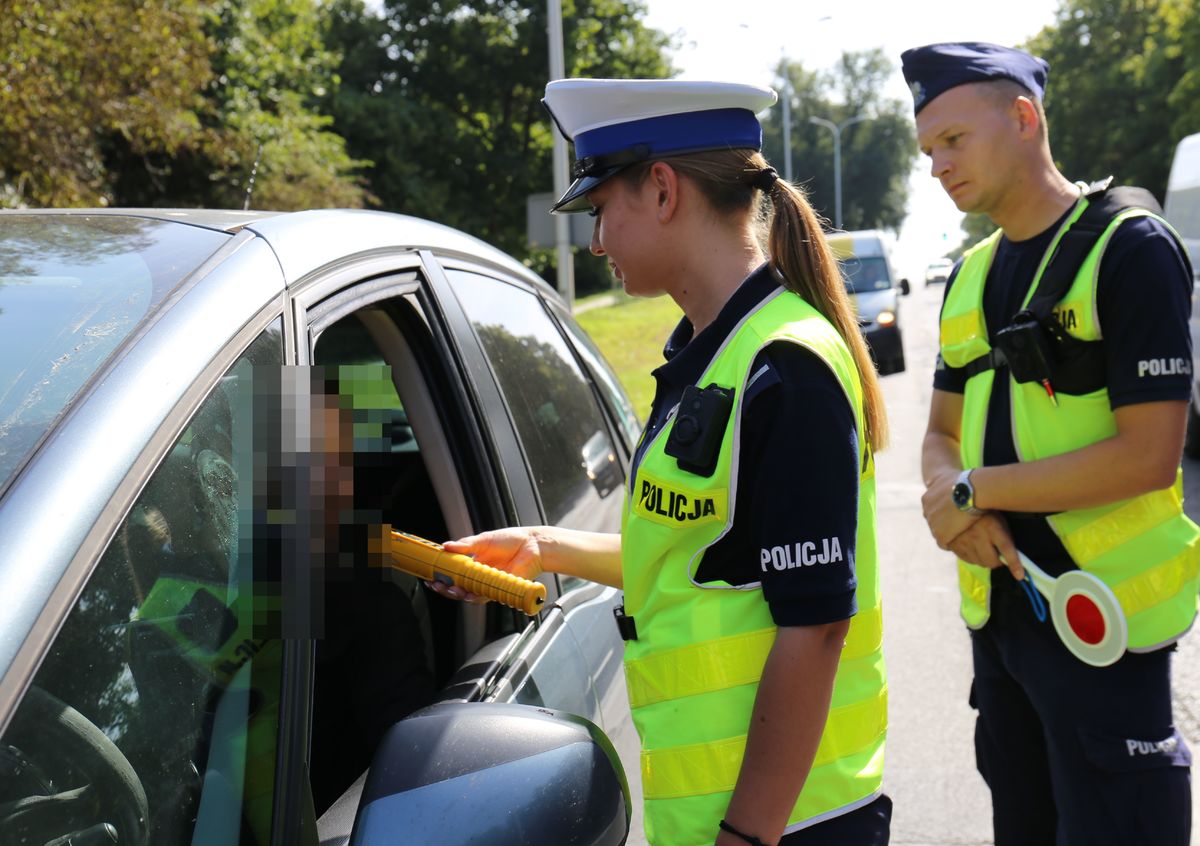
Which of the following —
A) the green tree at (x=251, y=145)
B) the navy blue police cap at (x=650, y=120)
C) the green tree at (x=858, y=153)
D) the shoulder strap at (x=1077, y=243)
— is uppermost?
the navy blue police cap at (x=650, y=120)

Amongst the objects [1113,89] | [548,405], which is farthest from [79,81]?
[1113,89]

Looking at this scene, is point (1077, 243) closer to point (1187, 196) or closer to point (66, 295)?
point (66, 295)

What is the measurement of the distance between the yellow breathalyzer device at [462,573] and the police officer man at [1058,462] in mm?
1028

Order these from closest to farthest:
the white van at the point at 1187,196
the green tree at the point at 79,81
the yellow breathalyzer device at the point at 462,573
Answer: the yellow breathalyzer device at the point at 462,573
the green tree at the point at 79,81
the white van at the point at 1187,196

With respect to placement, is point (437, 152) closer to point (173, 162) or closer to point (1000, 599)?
point (173, 162)

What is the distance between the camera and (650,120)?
1.72 meters

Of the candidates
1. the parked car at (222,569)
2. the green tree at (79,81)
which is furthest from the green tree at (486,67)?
the parked car at (222,569)

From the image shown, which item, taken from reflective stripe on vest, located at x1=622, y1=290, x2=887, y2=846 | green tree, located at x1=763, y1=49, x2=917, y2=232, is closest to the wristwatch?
reflective stripe on vest, located at x1=622, y1=290, x2=887, y2=846

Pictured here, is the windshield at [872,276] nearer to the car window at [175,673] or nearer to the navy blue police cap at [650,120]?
the navy blue police cap at [650,120]

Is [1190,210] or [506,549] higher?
[506,549]

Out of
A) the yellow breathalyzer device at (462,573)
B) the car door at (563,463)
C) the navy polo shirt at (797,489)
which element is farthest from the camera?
the car door at (563,463)

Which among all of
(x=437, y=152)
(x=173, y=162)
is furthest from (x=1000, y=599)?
(x=437, y=152)

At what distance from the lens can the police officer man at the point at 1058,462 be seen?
7.00 feet

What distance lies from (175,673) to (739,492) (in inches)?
28.7
